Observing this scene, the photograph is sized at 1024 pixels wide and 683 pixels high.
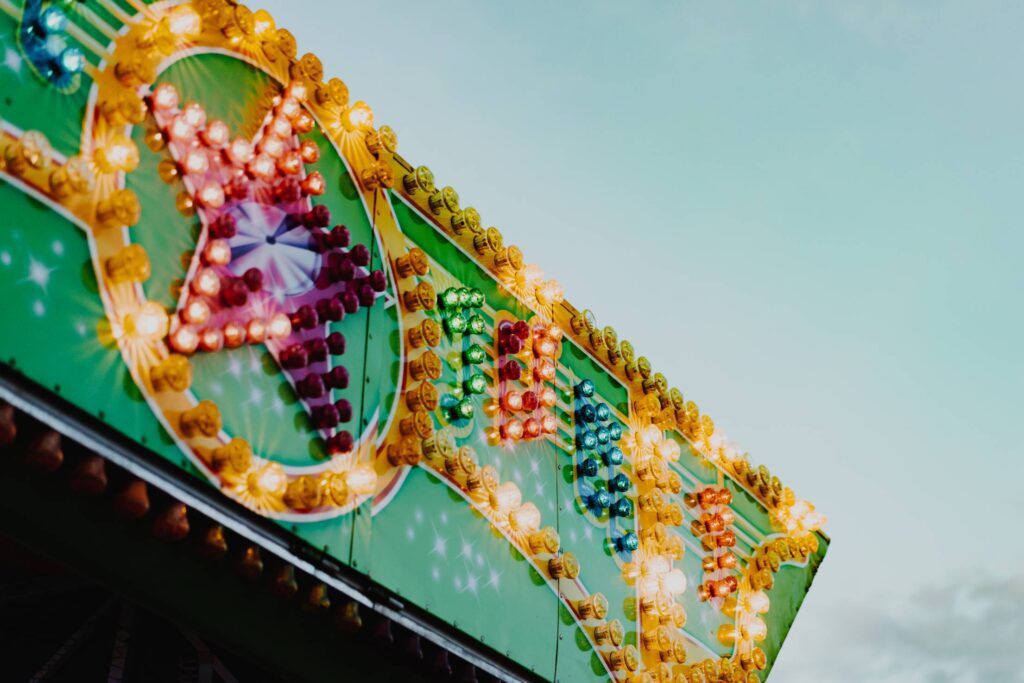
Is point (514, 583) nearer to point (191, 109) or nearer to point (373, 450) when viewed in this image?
point (373, 450)

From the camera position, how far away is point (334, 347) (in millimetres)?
10461

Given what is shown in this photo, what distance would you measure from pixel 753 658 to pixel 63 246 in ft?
36.3

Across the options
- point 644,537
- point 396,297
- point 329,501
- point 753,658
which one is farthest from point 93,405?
point 753,658

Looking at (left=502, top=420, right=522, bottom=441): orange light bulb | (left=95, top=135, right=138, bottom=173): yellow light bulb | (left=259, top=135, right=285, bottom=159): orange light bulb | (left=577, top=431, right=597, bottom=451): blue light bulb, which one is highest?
(left=577, top=431, right=597, bottom=451): blue light bulb

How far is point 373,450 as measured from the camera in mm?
10828

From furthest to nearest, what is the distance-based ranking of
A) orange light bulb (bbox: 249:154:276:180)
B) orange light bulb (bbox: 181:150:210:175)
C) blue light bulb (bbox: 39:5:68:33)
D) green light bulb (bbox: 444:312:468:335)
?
green light bulb (bbox: 444:312:468:335) → orange light bulb (bbox: 249:154:276:180) → orange light bulb (bbox: 181:150:210:175) → blue light bulb (bbox: 39:5:68:33)

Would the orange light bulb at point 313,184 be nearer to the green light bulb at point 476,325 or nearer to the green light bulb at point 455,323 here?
the green light bulb at point 455,323

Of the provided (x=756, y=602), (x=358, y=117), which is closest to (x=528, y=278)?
(x=358, y=117)

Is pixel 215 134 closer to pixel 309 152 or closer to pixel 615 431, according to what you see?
pixel 309 152

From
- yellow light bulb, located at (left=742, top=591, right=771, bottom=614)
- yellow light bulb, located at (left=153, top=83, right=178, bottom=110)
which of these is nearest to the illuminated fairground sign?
yellow light bulb, located at (left=153, top=83, right=178, bottom=110)

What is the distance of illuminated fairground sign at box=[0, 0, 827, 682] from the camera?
852 centimetres

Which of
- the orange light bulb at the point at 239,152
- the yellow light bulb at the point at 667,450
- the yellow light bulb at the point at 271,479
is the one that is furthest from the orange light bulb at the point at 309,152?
the yellow light bulb at the point at 667,450

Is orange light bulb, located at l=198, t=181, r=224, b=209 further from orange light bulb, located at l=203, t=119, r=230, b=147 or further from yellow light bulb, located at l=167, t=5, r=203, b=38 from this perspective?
yellow light bulb, located at l=167, t=5, r=203, b=38

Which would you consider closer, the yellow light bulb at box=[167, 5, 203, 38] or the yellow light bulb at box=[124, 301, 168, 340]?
the yellow light bulb at box=[124, 301, 168, 340]
